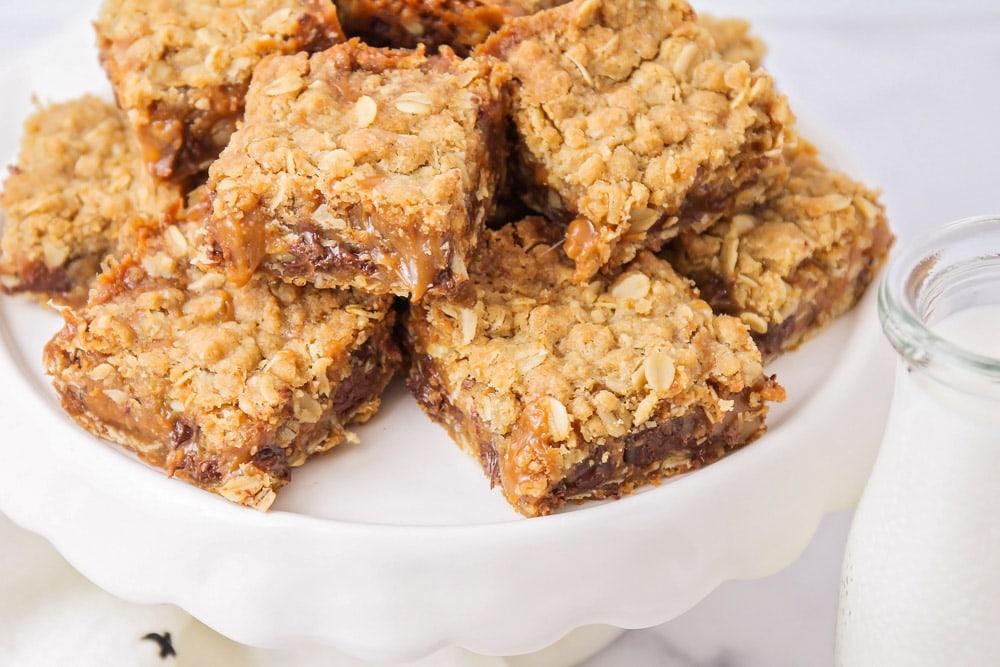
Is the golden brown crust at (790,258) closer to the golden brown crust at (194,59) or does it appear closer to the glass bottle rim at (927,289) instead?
the glass bottle rim at (927,289)

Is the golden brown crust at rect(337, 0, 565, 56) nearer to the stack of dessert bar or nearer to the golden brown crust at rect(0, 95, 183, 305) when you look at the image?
the stack of dessert bar

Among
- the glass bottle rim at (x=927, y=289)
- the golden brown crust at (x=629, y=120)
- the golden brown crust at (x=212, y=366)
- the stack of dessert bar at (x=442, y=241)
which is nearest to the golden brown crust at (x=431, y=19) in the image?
the stack of dessert bar at (x=442, y=241)

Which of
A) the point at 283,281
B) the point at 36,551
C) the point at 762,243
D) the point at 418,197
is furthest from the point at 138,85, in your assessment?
the point at 762,243

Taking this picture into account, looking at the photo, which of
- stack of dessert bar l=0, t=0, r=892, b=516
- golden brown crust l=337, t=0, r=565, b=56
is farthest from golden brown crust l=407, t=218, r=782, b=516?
golden brown crust l=337, t=0, r=565, b=56

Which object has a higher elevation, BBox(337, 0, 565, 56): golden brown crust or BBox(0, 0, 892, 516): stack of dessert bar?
BBox(337, 0, 565, 56): golden brown crust

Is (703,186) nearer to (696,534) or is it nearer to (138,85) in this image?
(696,534)

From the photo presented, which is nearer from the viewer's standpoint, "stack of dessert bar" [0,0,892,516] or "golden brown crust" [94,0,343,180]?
"stack of dessert bar" [0,0,892,516]

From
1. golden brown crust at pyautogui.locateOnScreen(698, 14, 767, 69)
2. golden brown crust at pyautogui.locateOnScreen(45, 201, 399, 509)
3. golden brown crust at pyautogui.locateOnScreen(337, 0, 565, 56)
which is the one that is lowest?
golden brown crust at pyautogui.locateOnScreen(45, 201, 399, 509)
